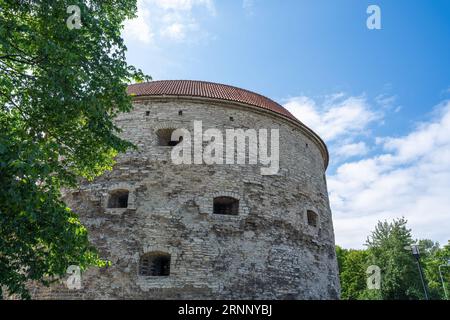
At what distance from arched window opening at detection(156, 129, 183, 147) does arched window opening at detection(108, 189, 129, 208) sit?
74.1 inches

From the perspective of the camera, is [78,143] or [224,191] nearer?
[78,143]

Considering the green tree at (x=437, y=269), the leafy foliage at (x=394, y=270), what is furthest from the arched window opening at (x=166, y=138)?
the green tree at (x=437, y=269)

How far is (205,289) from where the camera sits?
878 cm

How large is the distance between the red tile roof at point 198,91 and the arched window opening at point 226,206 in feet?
10.8

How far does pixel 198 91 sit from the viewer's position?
11.8m

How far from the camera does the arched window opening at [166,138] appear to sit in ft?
35.6

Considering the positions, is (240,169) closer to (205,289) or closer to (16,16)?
(205,289)

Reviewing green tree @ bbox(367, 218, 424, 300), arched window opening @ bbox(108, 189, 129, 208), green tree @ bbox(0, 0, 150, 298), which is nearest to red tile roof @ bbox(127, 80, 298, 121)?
arched window opening @ bbox(108, 189, 129, 208)

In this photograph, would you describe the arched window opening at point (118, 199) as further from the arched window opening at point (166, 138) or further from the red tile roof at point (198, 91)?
the red tile roof at point (198, 91)

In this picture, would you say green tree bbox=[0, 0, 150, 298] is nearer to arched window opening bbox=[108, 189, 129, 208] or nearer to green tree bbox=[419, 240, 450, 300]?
arched window opening bbox=[108, 189, 129, 208]

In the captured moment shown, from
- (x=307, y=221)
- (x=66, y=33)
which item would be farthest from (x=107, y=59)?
(x=307, y=221)

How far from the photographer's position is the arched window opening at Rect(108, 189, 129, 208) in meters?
10.0
